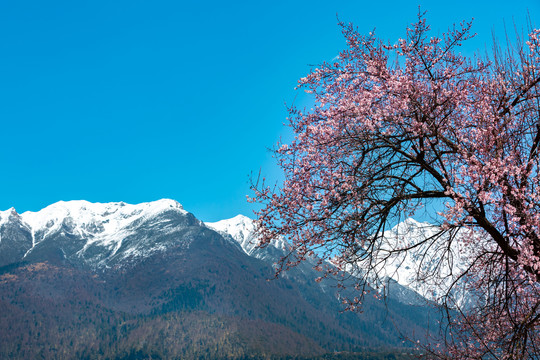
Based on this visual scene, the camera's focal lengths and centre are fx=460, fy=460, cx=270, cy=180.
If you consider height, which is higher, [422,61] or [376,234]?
[422,61]

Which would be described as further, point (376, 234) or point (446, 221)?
point (376, 234)

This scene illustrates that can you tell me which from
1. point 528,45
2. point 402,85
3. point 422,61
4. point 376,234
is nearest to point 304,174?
point 376,234

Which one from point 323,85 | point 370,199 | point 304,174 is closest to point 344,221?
point 370,199

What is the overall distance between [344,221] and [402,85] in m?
3.16

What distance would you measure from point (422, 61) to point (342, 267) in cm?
494

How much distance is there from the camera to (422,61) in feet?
33.8

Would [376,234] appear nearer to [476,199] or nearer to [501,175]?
[476,199]

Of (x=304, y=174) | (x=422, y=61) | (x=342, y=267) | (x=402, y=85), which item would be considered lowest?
(x=342, y=267)

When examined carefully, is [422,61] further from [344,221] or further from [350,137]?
[344,221]

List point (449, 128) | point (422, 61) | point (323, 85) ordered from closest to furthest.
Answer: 1. point (449, 128)
2. point (422, 61)
3. point (323, 85)

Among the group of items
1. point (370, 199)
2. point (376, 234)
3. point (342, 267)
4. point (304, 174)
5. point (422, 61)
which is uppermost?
point (422, 61)

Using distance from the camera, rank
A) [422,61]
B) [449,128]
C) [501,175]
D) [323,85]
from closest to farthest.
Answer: [501,175] → [449,128] → [422,61] → [323,85]

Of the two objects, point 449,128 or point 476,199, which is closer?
point 476,199

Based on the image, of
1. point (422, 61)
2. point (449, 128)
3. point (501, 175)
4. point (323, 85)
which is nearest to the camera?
point (501, 175)
